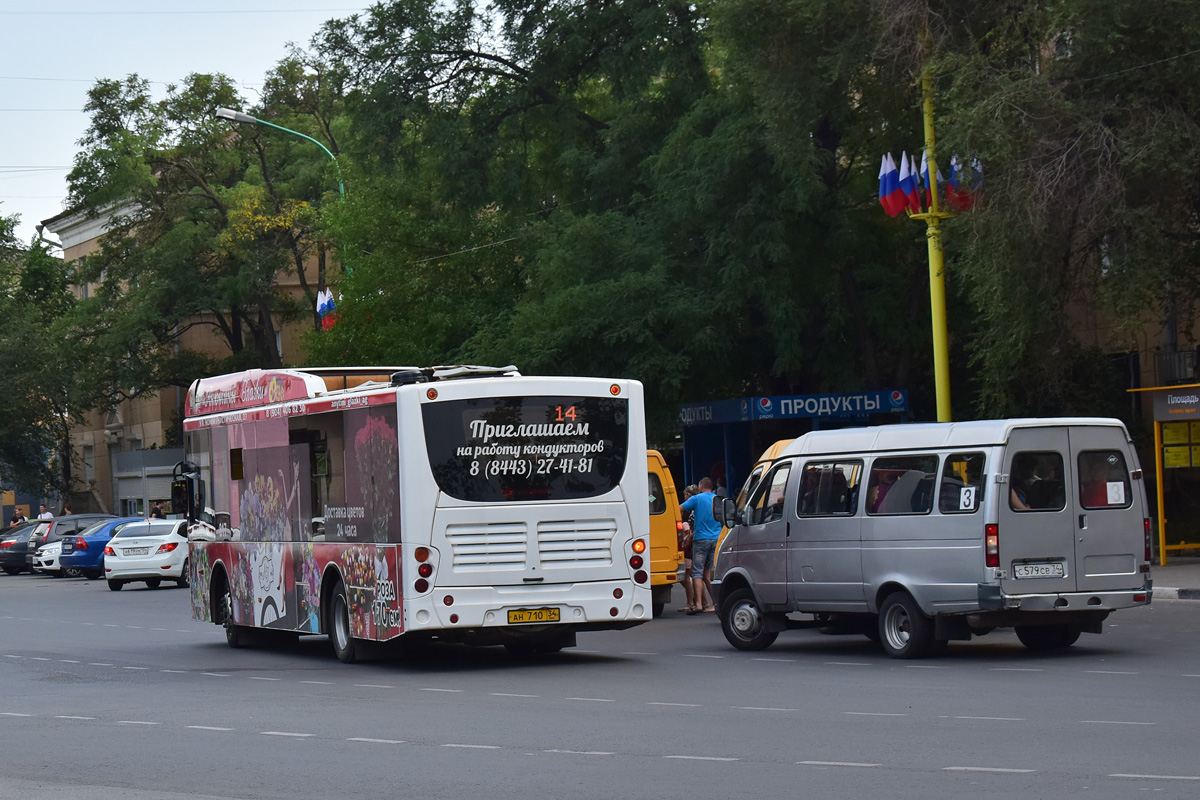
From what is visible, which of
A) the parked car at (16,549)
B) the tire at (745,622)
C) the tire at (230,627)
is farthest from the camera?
the parked car at (16,549)

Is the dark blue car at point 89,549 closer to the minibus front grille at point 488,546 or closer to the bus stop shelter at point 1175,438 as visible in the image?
the bus stop shelter at point 1175,438

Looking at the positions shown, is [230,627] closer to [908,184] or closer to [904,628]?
[904,628]

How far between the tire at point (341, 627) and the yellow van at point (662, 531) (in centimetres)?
588

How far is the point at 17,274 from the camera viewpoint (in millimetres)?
68750

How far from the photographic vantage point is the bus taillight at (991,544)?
569 inches

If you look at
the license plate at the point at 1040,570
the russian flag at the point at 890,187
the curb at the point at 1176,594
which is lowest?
the curb at the point at 1176,594

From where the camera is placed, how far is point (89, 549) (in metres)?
43.4

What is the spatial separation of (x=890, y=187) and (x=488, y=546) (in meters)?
13.9

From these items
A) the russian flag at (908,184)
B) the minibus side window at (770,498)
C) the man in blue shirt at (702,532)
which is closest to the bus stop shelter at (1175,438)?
the russian flag at (908,184)

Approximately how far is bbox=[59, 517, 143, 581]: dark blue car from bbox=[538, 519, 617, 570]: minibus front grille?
29.1m

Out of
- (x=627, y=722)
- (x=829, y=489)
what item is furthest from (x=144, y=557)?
(x=627, y=722)

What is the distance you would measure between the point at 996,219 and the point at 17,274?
54.2 m

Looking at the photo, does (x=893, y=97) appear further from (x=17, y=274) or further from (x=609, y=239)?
(x=17, y=274)

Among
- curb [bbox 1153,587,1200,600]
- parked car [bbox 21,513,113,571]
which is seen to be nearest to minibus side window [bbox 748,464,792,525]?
curb [bbox 1153,587,1200,600]
